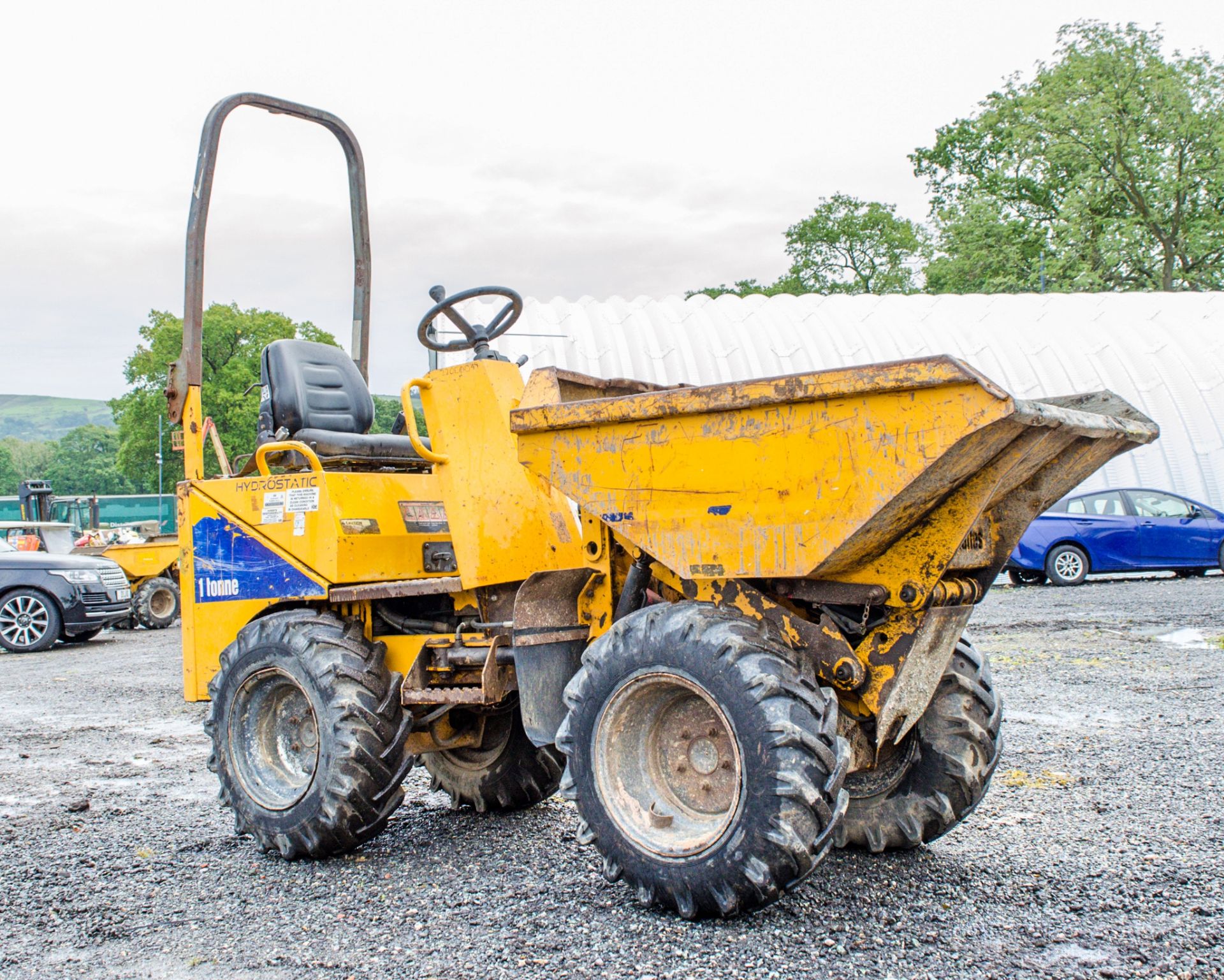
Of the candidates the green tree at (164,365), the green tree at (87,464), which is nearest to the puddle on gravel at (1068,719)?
the green tree at (164,365)

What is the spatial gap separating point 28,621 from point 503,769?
11.5 m

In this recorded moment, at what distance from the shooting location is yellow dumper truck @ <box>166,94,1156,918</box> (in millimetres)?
3174

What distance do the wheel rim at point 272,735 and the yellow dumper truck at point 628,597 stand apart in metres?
0.01

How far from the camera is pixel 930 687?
367cm

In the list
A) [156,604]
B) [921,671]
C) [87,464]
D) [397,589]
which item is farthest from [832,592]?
[87,464]

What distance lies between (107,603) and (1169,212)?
34.7 meters

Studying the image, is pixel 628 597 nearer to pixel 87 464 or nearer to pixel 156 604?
pixel 156 604

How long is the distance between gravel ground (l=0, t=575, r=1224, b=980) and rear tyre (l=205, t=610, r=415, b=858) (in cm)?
17

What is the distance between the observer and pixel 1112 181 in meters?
37.2

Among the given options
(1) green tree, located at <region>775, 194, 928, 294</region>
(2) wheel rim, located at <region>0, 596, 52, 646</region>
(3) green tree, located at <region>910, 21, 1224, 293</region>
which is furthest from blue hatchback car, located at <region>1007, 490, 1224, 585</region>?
(1) green tree, located at <region>775, 194, 928, 294</region>

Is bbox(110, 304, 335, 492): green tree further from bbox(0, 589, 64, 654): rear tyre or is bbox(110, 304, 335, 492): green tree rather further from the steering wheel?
the steering wheel

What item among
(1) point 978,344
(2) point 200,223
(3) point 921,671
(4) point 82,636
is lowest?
(4) point 82,636

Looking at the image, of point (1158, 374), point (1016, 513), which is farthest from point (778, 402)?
point (1158, 374)

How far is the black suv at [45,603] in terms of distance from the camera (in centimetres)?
1416
